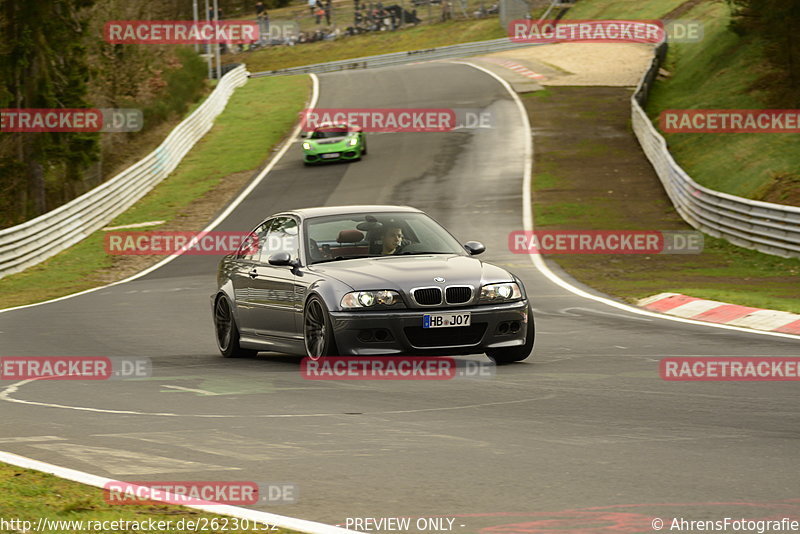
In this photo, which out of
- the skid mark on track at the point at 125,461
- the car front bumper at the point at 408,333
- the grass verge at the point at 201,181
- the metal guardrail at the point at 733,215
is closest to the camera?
the skid mark on track at the point at 125,461

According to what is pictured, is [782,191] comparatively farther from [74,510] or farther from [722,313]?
[74,510]

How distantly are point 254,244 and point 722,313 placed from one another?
5934 mm

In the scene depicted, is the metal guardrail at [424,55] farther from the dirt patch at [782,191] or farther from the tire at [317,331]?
the tire at [317,331]

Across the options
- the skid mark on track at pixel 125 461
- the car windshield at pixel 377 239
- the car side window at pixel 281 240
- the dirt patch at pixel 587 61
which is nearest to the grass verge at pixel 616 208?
the dirt patch at pixel 587 61

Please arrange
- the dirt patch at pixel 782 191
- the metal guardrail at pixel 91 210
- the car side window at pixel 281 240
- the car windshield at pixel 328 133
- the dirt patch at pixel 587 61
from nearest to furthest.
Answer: the car side window at pixel 281 240, the dirt patch at pixel 782 191, the metal guardrail at pixel 91 210, the car windshield at pixel 328 133, the dirt patch at pixel 587 61

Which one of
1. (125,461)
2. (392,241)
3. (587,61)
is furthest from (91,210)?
(587,61)

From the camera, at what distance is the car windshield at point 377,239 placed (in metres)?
11.9

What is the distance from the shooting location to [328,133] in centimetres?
4347

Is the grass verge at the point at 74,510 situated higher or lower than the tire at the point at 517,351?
higher

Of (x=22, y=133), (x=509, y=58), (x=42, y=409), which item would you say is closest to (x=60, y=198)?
(x=22, y=133)

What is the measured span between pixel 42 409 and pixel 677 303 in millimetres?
9905

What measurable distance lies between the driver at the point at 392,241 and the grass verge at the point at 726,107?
16.6 meters

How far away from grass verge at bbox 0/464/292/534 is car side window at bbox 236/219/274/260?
6.67 meters

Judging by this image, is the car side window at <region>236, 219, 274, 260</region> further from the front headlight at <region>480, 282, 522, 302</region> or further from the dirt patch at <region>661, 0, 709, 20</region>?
the dirt patch at <region>661, 0, 709, 20</region>
